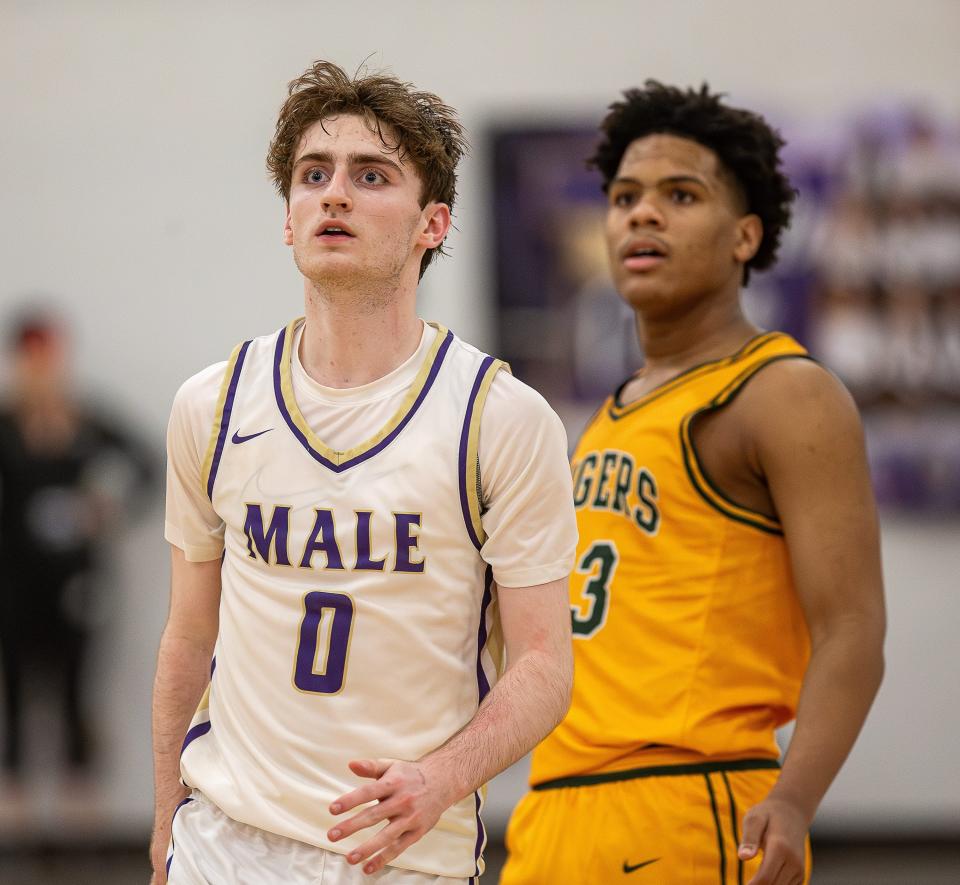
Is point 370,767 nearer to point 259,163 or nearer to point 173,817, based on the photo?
point 173,817

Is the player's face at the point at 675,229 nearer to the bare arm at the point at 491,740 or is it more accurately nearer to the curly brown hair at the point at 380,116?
the curly brown hair at the point at 380,116

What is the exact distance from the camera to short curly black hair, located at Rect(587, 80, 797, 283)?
117 inches

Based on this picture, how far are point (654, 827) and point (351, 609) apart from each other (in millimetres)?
859

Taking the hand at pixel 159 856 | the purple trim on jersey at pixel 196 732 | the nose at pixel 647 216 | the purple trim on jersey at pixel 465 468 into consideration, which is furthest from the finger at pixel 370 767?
the nose at pixel 647 216

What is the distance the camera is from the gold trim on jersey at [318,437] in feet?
6.89

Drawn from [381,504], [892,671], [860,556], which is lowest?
[892,671]

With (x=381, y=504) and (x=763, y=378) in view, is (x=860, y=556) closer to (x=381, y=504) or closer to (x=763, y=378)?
(x=763, y=378)

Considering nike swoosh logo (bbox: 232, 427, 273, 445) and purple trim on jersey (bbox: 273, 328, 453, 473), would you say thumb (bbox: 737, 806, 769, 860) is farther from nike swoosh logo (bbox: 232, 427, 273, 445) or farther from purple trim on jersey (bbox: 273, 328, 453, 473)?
nike swoosh logo (bbox: 232, 427, 273, 445)

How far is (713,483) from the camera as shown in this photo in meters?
2.65

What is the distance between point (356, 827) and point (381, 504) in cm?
50

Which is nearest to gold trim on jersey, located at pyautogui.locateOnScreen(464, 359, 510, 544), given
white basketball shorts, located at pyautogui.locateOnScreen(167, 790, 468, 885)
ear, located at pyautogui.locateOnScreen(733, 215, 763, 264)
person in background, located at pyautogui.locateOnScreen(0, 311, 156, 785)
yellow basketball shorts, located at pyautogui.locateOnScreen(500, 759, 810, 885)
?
white basketball shorts, located at pyautogui.locateOnScreen(167, 790, 468, 885)

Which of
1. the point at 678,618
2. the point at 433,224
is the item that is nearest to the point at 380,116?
the point at 433,224

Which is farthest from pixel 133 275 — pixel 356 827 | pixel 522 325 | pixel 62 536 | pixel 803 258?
pixel 356 827

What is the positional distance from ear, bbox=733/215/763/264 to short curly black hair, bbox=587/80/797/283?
1.8 inches
